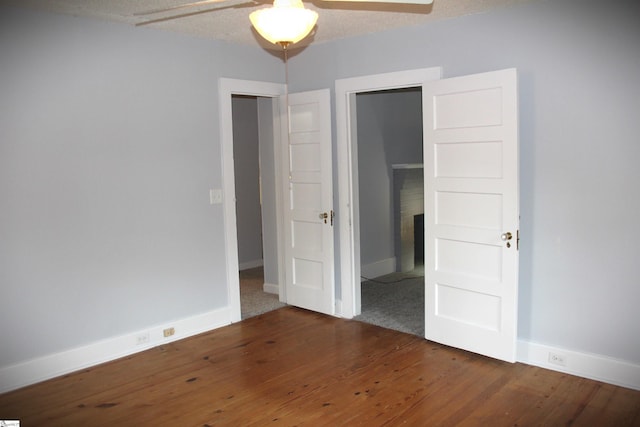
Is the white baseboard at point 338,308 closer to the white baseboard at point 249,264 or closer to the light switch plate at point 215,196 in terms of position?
the light switch plate at point 215,196

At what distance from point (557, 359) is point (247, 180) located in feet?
14.9

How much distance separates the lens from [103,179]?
386cm

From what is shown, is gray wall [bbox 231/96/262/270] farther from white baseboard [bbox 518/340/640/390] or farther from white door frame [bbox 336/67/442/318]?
white baseboard [bbox 518/340/640/390]

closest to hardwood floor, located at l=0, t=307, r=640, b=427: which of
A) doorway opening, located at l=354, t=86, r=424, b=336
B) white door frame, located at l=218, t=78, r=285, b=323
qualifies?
white door frame, located at l=218, t=78, r=285, b=323

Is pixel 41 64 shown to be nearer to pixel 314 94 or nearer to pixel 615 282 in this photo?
pixel 314 94

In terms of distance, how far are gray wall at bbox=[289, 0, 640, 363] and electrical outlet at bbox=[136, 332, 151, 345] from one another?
278 cm

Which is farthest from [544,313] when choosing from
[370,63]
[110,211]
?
[110,211]

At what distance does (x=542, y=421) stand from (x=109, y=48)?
12.1 ft

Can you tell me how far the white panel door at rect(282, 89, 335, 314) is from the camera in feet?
15.6

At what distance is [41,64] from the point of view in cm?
352

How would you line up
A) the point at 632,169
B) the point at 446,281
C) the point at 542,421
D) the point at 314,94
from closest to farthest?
the point at 542,421 → the point at 632,169 → the point at 446,281 → the point at 314,94

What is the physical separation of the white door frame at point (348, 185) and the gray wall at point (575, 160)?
96 cm

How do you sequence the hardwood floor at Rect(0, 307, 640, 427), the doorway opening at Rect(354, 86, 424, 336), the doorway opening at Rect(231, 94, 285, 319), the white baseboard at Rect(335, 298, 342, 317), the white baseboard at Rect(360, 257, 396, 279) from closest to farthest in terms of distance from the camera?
the hardwood floor at Rect(0, 307, 640, 427) → the white baseboard at Rect(335, 298, 342, 317) → the doorway opening at Rect(354, 86, 424, 336) → the white baseboard at Rect(360, 257, 396, 279) → the doorway opening at Rect(231, 94, 285, 319)

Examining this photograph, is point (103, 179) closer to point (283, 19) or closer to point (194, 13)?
point (194, 13)
